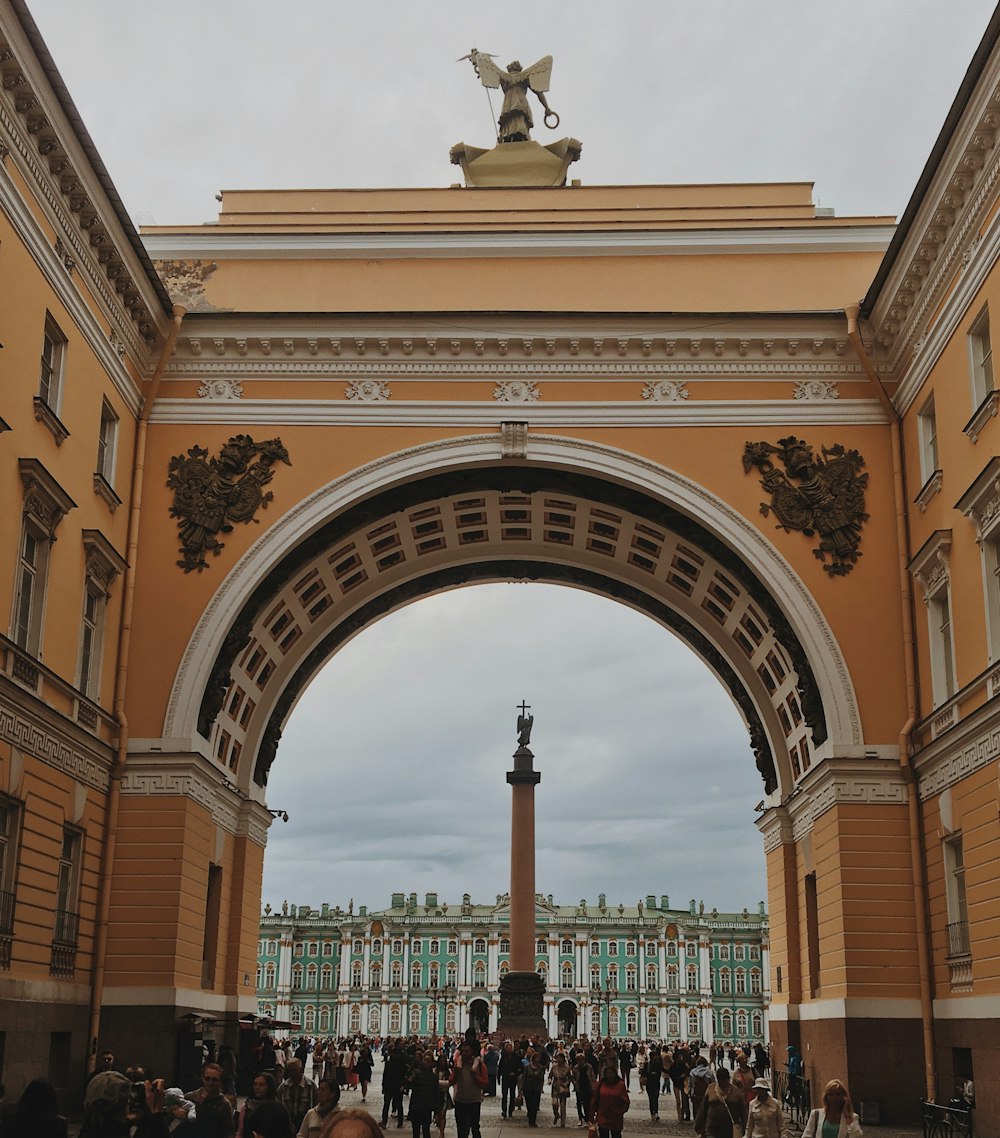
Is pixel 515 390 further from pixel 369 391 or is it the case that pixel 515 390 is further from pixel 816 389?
pixel 816 389

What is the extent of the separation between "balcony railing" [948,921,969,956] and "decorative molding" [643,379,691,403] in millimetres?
10737

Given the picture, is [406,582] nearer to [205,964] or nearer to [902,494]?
[205,964]

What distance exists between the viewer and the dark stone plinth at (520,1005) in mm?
48219

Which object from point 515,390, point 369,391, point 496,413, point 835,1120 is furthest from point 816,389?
point 835,1120

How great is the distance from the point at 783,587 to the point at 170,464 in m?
11.7

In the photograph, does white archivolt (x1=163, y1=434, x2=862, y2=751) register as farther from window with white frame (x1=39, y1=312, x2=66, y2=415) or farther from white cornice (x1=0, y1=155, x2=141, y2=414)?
window with white frame (x1=39, y1=312, x2=66, y2=415)

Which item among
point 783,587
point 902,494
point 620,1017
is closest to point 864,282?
point 902,494

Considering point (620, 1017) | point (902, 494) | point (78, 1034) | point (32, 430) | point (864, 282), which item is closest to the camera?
point (32, 430)

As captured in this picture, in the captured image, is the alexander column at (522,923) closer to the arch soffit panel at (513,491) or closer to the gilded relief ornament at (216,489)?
the arch soffit panel at (513,491)

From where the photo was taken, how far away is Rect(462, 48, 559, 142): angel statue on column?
33.4 m

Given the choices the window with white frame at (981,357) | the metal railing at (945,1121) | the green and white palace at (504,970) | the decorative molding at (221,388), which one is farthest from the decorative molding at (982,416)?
the green and white palace at (504,970)

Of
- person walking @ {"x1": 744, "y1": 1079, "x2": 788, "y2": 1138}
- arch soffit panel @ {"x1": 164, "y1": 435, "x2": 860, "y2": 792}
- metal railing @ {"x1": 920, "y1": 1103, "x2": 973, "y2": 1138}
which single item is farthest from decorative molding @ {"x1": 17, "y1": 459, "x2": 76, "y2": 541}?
metal railing @ {"x1": 920, "y1": 1103, "x2": 973, "y2": 1138}

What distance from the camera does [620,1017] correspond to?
132 metres

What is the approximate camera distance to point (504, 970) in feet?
431
